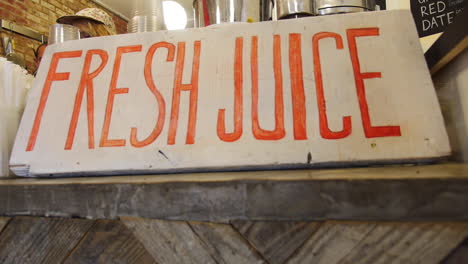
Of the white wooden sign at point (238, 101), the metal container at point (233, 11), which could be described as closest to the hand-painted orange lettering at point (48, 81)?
the white wooden sign at point (238, 101)

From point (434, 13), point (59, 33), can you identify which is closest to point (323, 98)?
point (59, 33)

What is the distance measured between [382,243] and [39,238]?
48cm

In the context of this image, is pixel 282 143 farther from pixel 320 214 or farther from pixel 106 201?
pixel 106 201

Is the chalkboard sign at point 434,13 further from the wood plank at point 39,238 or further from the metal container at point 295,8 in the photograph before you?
the wood plank at point 39,238

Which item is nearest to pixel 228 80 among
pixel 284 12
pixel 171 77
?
pixel 171 77

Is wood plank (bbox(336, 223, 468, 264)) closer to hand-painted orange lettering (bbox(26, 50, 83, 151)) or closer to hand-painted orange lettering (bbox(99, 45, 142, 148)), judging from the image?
hand-painted orange lettering (bbox(99, 45, 142, 148))

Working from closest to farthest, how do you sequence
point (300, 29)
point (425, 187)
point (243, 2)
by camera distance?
point (425, 187) < point (300, 29) < point (243, 2)

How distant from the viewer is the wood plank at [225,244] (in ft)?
1.26

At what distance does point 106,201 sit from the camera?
1.37 feet

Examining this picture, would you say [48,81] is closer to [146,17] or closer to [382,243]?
[146,17]

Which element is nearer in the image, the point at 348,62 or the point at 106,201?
the point at 106,201

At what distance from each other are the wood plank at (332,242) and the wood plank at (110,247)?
0.21 metres

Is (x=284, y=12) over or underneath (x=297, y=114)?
over

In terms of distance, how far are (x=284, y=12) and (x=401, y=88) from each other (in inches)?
15.2
